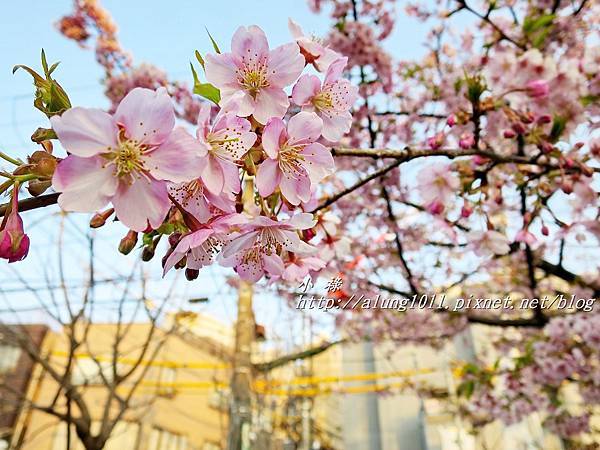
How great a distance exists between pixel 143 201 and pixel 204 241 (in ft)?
0.47

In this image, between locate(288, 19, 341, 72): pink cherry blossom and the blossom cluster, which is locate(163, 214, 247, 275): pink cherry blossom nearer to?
the blossom cluster

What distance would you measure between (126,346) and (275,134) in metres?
13.9

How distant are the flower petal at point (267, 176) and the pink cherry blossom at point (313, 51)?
0.31 m

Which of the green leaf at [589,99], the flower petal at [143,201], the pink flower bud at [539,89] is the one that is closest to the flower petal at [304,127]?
the flower petal at [143,201]

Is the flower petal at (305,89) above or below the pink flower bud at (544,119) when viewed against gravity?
below

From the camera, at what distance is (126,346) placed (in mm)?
12812

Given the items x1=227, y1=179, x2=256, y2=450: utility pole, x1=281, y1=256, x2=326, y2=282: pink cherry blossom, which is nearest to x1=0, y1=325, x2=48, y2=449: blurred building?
x1=227, y1=179, x2=256, y2=450: utility pole

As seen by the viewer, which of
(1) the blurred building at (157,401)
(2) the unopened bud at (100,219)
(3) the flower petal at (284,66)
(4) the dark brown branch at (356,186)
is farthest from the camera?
(1) the blurred building at (157,401)

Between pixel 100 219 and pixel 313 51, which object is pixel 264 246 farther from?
pixel 313 51

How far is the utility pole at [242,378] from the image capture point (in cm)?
426

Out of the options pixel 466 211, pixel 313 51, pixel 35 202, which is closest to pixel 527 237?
pixel 466 211

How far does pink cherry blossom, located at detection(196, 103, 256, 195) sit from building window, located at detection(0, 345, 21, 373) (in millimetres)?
13746

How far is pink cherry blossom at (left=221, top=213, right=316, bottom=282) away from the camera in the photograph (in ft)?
2.28

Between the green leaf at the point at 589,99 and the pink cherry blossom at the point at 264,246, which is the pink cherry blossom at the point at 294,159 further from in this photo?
the green leaf at the point at 589,99
